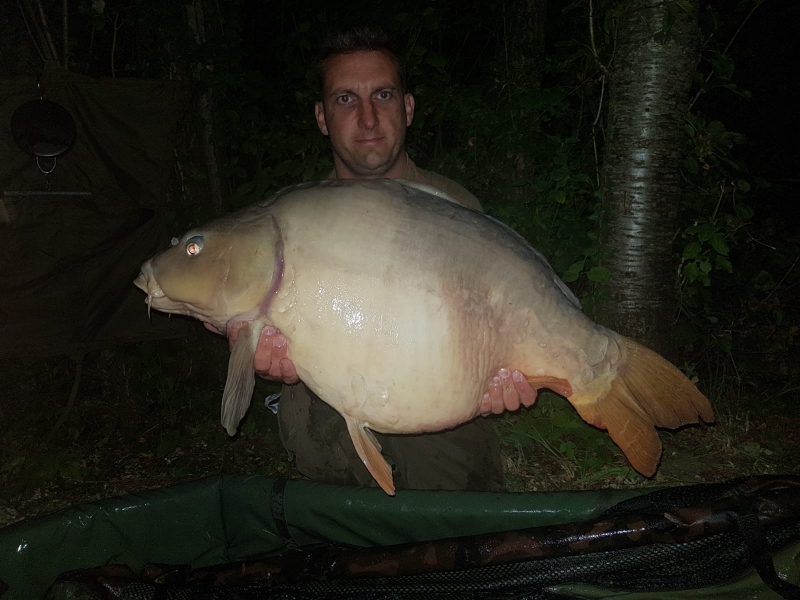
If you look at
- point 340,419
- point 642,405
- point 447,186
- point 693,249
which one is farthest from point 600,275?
Answer: point 340,419

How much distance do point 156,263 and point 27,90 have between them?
1.87m

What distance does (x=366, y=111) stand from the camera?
1975mm

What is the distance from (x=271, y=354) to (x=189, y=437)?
1798 millimetres

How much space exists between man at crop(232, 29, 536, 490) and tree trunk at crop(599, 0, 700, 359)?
63 cm

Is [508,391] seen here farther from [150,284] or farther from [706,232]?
[706,232]

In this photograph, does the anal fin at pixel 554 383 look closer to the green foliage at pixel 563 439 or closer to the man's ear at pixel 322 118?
the green foliage at pixel 563 439

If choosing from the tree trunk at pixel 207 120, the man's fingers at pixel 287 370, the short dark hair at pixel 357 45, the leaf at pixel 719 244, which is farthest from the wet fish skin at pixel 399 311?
the tree trunk at pixel 207 120

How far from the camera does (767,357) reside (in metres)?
3.56

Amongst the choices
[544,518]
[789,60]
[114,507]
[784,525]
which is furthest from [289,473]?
[789,60]

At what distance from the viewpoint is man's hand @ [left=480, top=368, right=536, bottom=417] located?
1.51 m

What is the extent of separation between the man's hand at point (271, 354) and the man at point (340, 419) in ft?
1.11

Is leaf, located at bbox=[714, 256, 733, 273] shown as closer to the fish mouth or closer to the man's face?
the man's face

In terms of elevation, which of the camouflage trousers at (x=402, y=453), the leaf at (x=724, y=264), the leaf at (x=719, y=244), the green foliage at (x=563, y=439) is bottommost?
the green foliage at (x=563, y=439)

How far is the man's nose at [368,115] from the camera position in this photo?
197cm
